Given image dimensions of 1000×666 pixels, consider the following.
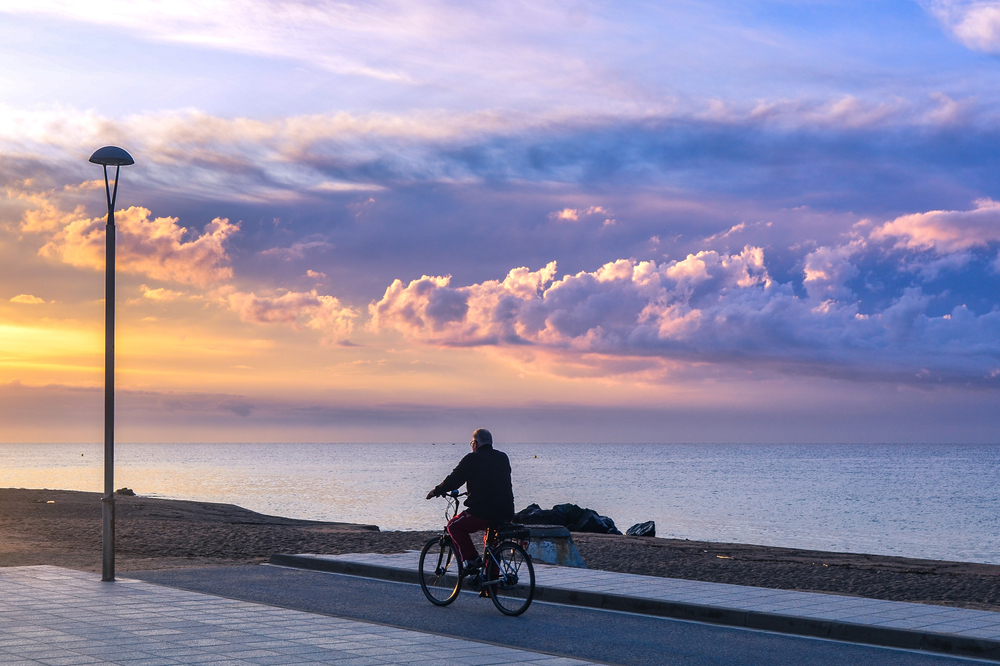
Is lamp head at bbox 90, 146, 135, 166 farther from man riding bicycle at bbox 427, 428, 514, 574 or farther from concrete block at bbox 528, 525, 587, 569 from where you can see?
concrete block at bbox 528, 525, 587, 569

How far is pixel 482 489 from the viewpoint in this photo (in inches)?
460

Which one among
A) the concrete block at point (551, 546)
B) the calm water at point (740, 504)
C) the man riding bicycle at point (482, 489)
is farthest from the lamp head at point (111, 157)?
the calm water at point (740, 504)

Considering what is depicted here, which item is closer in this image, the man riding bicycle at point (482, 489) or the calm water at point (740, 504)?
the man riding bicycle at point (482, 489)

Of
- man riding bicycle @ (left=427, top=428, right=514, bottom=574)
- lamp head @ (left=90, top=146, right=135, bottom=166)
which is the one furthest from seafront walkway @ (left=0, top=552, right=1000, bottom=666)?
lamp head @ (left=90, top=146, right=135, bottom=166)

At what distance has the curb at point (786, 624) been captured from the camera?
31.2ft

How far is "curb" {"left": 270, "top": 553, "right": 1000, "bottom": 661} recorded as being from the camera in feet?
31.2

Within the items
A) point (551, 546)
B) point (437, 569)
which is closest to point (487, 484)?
point (437, 569)

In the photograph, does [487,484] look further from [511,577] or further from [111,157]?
[111,157]

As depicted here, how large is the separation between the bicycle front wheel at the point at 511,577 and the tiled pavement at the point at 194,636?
1.90 metres

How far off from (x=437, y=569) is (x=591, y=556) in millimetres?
9077

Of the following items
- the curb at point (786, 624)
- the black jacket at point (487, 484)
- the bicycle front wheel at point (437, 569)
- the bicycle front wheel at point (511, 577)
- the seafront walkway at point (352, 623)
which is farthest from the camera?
the bicycle front wheel at point (437, 569)

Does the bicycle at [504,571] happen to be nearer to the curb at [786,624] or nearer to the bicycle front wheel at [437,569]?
the bicycle front wheel at [437,569]

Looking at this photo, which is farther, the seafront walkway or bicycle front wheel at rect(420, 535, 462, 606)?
bicycle front wheel at rect(420, 535, 462, 606)

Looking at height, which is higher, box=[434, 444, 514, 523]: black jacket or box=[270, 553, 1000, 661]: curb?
box=[434, 444, 514, 523]: black jacket
